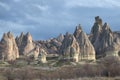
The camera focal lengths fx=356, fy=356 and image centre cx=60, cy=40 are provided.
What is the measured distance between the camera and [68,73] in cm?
6194

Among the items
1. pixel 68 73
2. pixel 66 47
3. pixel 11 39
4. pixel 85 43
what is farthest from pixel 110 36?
pixel 68 73

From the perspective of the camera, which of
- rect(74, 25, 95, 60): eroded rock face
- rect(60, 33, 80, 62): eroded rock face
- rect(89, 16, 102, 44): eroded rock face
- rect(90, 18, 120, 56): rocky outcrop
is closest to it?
rect(60, 33, 80, 62): eroded rock face

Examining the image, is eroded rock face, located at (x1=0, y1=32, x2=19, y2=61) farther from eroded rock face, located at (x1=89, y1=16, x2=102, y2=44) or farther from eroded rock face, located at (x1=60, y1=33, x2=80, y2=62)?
eroded rock face, located at (x1=89, y1=16, x2=102, y2=44)

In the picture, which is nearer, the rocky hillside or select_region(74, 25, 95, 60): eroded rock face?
the rocky hillside

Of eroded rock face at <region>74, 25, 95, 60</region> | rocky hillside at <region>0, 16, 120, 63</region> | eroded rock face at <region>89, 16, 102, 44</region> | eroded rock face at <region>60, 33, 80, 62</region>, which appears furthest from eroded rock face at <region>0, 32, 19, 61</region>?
eroded rock face at <region>89, 16, 102, 44</region>

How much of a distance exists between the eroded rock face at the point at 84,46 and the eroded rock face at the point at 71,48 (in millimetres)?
3567

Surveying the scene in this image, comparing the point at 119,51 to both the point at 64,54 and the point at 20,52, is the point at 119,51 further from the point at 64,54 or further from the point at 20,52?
the point at 20,52

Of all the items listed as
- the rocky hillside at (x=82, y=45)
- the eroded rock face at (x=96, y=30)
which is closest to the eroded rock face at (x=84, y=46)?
the rocky hillside at (x=82, y=45)

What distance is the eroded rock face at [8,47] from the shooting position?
172325 mm

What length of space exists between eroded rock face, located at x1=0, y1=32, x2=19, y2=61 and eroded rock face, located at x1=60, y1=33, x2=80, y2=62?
2822 centimetres

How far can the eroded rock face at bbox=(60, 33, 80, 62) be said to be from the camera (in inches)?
5766

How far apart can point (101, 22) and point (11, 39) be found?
152ft

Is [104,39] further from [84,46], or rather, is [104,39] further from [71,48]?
[71,48]

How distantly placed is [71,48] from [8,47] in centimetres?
3997
